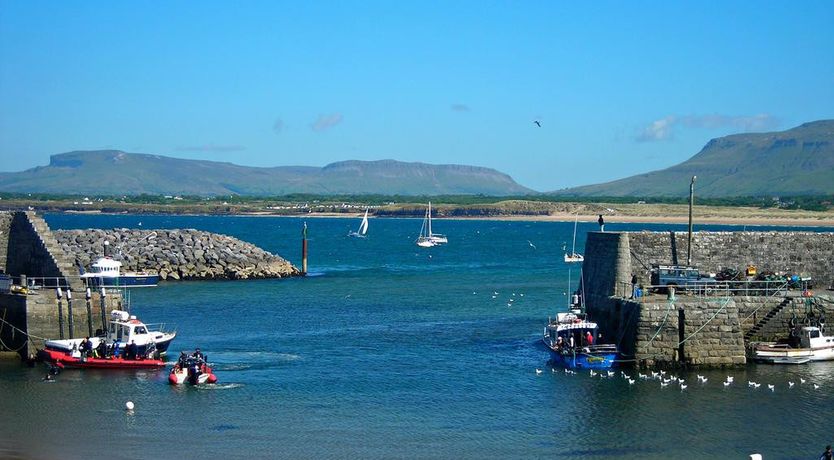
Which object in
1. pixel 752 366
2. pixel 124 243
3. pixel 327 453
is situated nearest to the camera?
pixel 327 453

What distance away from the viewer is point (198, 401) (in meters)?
29.8

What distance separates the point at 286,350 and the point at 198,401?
8617 millimetres

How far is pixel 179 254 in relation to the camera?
69.2 meters

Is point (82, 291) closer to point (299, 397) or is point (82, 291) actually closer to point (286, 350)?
point (286, 350)

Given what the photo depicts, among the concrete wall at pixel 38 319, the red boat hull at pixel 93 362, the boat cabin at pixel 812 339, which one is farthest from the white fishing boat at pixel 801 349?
the concrete wall at pixel 38 319

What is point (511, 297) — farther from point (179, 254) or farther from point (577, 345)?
point (179, 254)

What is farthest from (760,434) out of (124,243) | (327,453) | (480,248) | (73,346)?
(480,248)

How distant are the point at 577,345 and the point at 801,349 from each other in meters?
6.61

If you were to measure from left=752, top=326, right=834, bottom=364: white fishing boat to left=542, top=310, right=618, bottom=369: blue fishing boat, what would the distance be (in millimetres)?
4418

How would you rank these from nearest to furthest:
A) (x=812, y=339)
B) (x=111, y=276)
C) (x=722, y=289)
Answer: (x=812, y=339) → (x=722, y=289) → (x=111, y=276)

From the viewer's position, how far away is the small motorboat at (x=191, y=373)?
31734 millimetres

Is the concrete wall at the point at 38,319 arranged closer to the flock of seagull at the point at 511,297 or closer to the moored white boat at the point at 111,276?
the moored white boat at the point at 111,276

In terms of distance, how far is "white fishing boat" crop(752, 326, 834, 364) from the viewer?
33250mm

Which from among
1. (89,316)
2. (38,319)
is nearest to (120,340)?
(89,316)
